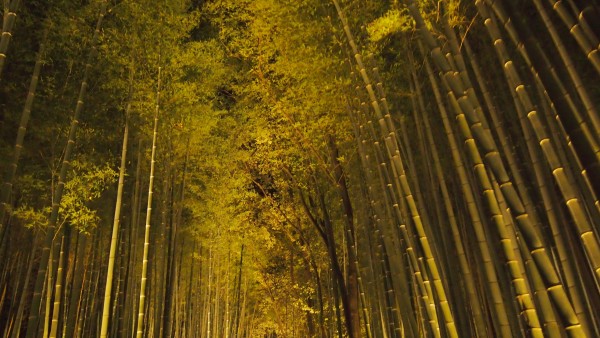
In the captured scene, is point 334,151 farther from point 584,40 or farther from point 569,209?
point 569,209

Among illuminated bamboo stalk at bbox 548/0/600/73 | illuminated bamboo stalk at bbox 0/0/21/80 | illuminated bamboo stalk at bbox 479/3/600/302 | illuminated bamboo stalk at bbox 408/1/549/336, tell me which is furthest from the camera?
illuminated bamboo stalk at bbox 0/0/21/80

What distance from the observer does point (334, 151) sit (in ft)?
21.4

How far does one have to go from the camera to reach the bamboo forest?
2.04 meters

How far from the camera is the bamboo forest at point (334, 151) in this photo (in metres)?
2.04

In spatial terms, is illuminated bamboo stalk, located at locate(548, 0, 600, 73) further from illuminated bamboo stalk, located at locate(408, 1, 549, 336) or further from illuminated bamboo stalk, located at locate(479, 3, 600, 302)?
illuminated bamboo stalk, located at locate(408, 1, 549, 336)

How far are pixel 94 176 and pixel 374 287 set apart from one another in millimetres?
3290

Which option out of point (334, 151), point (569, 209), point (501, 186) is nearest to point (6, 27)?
point (501, 186)

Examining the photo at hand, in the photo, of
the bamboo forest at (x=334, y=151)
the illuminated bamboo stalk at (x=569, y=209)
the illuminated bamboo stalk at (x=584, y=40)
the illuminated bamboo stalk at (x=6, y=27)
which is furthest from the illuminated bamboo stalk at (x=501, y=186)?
the illuminated bamboo stalk at (x=6, y=27)

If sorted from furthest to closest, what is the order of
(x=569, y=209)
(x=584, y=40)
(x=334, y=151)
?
(x=334, y=151), (x=584, y=40), (x=569, y=209)

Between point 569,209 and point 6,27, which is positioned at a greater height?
point 6,27

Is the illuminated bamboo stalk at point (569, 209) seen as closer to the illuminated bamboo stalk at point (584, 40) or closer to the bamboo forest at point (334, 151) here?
the bamboo forest at point (334, 151)

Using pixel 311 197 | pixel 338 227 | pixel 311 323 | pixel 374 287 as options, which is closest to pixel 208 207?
pixel 311 197

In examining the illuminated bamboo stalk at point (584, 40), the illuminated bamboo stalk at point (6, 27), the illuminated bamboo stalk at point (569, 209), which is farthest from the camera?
the illuminated bamboo stalk at point (6, 27)

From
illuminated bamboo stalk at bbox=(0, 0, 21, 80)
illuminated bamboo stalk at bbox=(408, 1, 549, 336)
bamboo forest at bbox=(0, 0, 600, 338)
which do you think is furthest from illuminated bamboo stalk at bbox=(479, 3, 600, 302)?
illuminated bamboo stalk at bbox=(0, 0, 21, 80)
